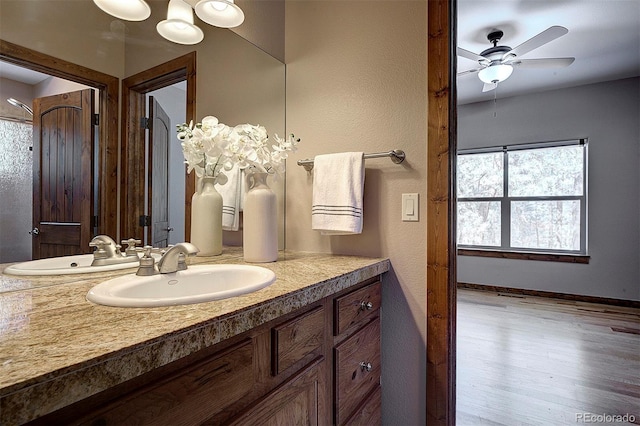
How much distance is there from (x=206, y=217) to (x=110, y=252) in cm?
36

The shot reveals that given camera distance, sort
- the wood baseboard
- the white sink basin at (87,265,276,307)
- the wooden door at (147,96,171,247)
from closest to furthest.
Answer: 1. the white sink basin at (87,265,276,307)
2. the wooden door at (147,96,171,247)
3. the wood baseboard

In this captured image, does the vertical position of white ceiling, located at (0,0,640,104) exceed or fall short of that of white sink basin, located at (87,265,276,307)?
it exceeds it

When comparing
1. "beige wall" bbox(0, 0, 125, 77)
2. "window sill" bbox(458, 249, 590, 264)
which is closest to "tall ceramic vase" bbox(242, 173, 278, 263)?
"beige wall" bbox(0, 0, 125, 77)

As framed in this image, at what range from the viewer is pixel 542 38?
2.36 m

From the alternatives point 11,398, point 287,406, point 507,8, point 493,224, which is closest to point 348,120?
point 287,406

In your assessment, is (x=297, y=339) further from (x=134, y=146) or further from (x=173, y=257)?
(x=134, y=146)

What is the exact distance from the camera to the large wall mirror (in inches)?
36.8

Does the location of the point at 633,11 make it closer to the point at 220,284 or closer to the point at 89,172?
the point at 220,284

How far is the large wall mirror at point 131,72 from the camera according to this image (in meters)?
0.93

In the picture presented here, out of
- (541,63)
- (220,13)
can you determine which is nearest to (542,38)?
(541,63)

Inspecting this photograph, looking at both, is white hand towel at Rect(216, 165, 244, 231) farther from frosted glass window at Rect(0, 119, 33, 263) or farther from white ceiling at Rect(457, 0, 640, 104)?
white ceiling at Rect(457, 0, 640, 104)

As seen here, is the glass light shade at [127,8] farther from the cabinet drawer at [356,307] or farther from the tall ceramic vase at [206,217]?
the cabinet drawer at [356,307]

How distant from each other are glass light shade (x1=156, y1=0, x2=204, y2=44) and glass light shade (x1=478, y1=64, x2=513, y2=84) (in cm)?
236

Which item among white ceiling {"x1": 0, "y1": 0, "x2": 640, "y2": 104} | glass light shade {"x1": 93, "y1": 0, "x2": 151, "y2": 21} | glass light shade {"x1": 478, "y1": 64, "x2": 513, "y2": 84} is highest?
white ceiling {"x1": 0, "y1": 0, "x2": 640, "y2": 104}
